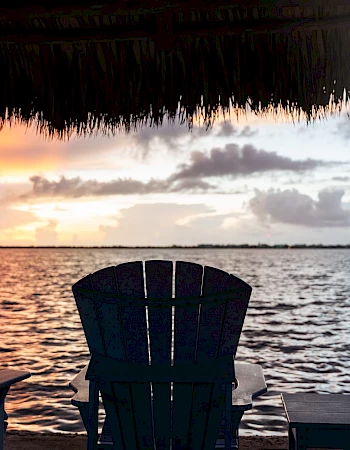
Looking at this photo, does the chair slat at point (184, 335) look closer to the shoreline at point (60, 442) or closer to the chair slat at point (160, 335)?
the chair slat at point (160, 335)

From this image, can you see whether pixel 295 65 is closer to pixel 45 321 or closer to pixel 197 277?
pixel 197 277

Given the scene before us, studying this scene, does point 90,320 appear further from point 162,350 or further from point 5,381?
point 5,381

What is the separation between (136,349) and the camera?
1.98 meters

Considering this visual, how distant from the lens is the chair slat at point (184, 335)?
198cm

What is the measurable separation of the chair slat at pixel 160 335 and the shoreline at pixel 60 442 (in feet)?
4.55

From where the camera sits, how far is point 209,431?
2080 millimetres

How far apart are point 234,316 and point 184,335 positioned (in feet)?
0.61

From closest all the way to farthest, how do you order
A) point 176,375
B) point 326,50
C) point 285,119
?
point 176,375 < point 326,50 < point 285,119

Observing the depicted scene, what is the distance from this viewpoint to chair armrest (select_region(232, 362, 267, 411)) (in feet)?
6.79

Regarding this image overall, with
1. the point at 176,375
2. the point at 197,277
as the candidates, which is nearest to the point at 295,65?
the point at 197,277

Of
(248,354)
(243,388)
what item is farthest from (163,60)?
(248,354)

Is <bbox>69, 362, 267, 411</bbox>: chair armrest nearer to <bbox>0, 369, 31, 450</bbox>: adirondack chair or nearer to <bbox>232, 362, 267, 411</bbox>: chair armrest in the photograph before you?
<bbox>232, 362, 267, 411</bbox>: chair armrest

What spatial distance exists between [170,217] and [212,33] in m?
48.5

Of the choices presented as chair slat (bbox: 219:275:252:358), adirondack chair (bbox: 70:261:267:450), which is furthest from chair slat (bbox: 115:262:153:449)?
chair slat (bbox: 219:275:252:358)
